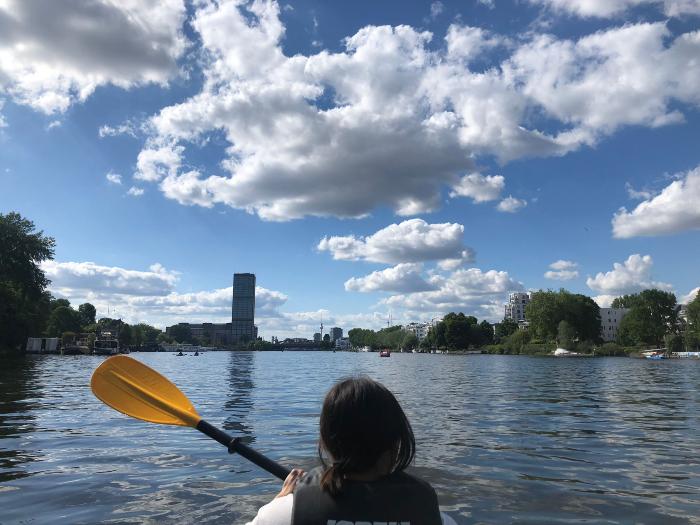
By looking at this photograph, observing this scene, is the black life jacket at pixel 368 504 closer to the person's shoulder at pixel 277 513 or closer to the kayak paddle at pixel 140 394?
the person's shoulder at pixel 277 513

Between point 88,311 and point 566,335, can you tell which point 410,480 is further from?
point 88,311

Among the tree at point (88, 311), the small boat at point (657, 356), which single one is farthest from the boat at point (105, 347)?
the small boat at point (657, 356)

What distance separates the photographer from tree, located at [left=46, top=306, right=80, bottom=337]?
13250cm

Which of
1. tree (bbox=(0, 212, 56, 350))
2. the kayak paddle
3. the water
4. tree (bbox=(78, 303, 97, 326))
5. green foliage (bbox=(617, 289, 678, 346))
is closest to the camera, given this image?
the kayak paddle

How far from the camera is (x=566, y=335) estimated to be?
415 feet

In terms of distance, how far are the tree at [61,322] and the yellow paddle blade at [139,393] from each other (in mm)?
144514

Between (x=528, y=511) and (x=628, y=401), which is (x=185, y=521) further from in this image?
(x=628, y=401)

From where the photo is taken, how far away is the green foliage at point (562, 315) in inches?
5492

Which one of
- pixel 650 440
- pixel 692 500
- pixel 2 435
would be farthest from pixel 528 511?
pixel 2 435

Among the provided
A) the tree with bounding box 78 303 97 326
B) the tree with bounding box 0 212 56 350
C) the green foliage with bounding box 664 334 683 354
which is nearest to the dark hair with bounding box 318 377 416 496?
the tree with bounding box 0 212 56 350

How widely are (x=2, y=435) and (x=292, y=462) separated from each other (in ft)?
25.3

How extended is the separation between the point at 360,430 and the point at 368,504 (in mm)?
321

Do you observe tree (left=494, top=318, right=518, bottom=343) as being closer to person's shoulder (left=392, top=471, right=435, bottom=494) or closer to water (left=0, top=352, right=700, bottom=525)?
water (left=0, top=352, right=700, bottom=525)

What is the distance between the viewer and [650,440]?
43.1ft
